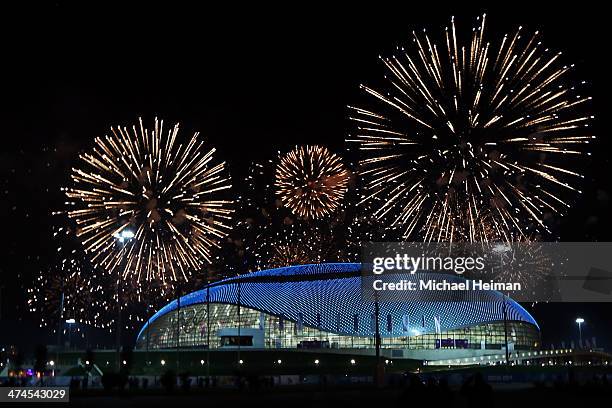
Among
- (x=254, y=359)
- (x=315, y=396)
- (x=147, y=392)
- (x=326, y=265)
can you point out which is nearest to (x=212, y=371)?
(x=254, y=359)

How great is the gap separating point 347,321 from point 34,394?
263ft

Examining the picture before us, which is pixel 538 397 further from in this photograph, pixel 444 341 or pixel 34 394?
pixel 444 341

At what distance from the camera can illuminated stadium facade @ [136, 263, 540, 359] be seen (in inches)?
4469

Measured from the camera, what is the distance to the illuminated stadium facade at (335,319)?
4469 inches

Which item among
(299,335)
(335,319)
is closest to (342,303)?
(335,319)

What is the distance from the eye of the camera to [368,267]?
4948 inches

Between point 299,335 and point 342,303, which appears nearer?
point 299,335

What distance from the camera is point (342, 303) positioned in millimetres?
117312

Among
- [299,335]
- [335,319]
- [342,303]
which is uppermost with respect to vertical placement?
[342,303]

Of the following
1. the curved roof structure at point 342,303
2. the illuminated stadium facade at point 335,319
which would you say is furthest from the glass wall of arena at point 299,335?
the curved roof structure at point 342,303

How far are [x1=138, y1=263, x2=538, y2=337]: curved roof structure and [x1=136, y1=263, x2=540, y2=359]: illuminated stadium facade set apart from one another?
148mm

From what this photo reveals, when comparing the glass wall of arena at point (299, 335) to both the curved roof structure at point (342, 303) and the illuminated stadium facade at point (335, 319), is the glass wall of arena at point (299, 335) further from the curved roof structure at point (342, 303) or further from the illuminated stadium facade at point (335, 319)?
the curved roof structure at point (342, 303)

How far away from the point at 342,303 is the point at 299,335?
8.30 m

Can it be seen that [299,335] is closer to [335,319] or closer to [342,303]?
[335,319]
